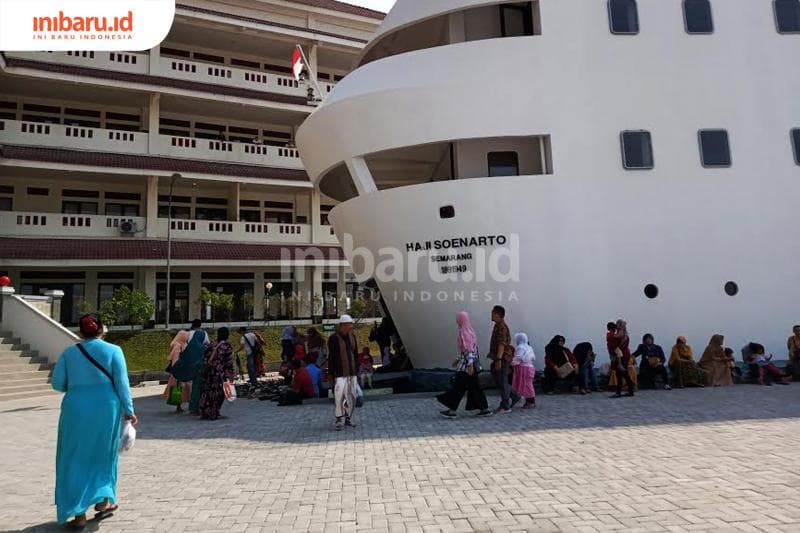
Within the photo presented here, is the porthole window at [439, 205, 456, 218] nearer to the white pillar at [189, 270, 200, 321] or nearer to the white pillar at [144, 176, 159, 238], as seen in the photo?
the white pillar at [144, 176, 159, 238]

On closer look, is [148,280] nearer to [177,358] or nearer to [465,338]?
[177,358]

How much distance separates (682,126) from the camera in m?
11.4

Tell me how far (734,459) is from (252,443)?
5599 mm

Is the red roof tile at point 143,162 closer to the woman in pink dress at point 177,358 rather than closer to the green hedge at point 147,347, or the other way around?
the green hedge at point 147,347

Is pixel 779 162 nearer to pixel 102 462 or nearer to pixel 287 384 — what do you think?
pixel 287 384

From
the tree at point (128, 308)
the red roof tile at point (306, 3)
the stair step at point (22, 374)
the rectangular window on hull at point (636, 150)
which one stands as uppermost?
the red roof tile at point (306, 3)

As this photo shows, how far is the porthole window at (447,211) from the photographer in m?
10.6

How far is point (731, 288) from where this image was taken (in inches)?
436

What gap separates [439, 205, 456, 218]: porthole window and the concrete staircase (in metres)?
10.9

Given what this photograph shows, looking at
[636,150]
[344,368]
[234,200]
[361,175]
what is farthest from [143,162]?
[636,150]

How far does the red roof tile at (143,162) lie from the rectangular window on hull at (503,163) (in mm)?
16358

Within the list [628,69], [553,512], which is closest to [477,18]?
[628,69]

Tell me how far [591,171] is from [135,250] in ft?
63.7

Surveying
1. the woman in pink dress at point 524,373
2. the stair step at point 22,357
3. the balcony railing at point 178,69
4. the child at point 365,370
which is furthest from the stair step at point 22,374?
the balcony railing at point 178,69
